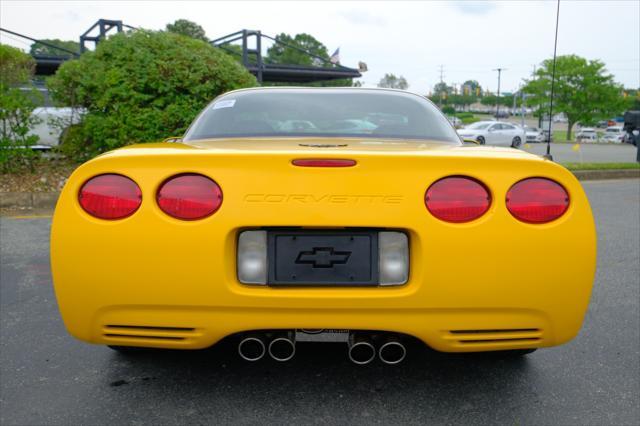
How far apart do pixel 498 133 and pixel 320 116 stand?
27.7 m

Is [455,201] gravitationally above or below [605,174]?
above

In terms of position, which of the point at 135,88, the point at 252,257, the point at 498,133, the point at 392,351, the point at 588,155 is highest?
the point at 135,88

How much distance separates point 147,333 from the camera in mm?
2062

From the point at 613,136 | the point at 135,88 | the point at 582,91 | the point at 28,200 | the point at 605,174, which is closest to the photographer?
the point at 28,200

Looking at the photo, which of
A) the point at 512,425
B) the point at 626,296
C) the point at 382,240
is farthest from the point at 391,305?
the point at 626,296

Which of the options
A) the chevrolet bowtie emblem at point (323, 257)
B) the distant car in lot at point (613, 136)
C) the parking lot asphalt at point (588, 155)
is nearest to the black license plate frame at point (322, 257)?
the chevrolet bowtie emblem at point (323, 257)

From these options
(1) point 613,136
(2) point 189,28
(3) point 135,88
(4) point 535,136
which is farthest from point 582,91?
(3) point 135,88

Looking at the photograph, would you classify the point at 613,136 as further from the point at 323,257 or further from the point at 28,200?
the point at 323,257

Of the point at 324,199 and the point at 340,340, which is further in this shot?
the point at 340,340

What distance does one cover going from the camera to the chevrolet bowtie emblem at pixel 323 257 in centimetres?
200

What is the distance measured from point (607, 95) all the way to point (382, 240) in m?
64.2

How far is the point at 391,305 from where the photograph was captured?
1970mm

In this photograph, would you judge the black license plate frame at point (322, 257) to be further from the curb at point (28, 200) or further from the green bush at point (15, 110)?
the green bush at point (15, 110)

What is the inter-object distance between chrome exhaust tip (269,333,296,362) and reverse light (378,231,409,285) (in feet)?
1.38
